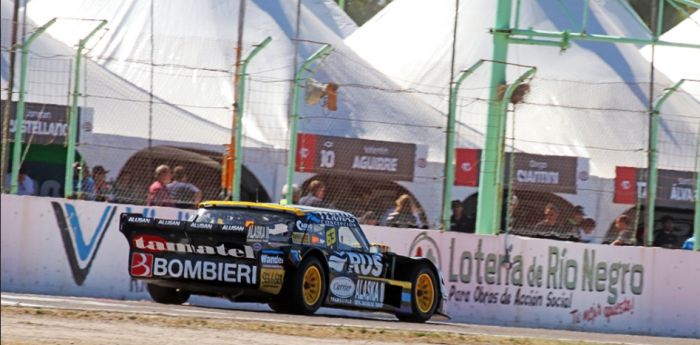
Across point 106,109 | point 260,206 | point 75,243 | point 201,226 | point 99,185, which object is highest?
point 106,109

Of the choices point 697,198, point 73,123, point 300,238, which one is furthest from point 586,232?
point 73,123

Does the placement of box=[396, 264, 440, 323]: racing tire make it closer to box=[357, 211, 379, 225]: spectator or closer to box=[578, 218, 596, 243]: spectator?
box=[357, 211, 379, 225]: spectator

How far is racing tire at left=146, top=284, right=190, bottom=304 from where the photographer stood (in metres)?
12.0

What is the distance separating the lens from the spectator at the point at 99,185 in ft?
43.5

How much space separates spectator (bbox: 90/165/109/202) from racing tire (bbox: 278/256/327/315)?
3.03 meters

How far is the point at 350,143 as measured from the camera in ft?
56.0

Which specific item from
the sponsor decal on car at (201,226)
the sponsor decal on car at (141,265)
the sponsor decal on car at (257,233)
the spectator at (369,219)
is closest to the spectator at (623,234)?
the spectator at (369,219)

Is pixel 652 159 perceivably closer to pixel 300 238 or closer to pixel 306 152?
pixel 306 152

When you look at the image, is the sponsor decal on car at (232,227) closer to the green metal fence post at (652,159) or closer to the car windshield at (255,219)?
the car windshield at (255,219)

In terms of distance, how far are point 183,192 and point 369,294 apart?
2.91m

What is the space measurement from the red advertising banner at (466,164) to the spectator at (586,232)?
9.67 feet

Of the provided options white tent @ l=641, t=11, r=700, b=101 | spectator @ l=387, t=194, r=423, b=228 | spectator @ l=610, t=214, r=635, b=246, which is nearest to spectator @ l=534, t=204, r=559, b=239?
spectator @ l=610, t=214, r=635, b=246

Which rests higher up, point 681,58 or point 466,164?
point 681,58

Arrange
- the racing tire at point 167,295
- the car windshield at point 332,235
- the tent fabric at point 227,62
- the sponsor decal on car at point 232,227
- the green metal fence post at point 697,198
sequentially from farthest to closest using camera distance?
the tent fabric at point 227,62
the green metal fence post at point 697,198
the racing tire at point 167,295
the car windshield at point 332,235
the sponsor decal on car at point 232,227
